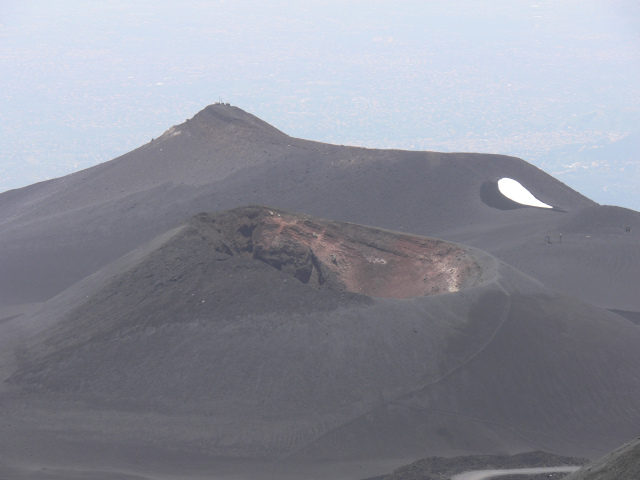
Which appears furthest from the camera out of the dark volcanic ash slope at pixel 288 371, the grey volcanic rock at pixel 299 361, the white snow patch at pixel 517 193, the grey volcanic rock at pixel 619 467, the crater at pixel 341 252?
the white snow patch at pixel 517 193

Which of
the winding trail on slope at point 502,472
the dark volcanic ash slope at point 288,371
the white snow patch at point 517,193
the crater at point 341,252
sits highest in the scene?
the white snow patch at point 517,193

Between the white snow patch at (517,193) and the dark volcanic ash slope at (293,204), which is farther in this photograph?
the white snow patch at (517,193)

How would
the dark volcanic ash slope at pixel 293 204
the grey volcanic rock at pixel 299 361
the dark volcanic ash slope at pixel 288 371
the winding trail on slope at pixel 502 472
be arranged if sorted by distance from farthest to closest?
the dark volcanic ash slope at pixel 293 204 → the dark volcanic ash slope at pixel 288 371 → the grey volcanic rock at pixel 299 361 → the winding trail on slope at pixel 502 472

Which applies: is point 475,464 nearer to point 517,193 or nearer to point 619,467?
point 619,467

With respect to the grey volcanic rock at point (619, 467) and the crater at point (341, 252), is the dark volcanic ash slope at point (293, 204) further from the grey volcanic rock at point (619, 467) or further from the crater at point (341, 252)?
the grey volcanic rock at point (619, 467)

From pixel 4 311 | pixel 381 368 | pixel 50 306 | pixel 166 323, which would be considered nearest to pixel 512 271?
pixel 381 368

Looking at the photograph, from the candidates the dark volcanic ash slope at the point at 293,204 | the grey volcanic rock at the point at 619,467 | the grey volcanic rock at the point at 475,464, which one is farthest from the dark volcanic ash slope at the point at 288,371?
the dark volcanic ash slope at the point at 293,204

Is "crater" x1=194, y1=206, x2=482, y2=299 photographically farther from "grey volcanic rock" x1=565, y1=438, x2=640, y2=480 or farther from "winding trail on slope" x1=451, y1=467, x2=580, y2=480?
"grey volcanic rock" x1=565, y1=438, x2=640, y2=480

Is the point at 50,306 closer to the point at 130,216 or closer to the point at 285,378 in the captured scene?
the point at 285,378
